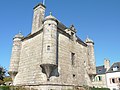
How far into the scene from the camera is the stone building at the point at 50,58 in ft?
50.4

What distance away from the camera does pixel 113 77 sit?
3161cm

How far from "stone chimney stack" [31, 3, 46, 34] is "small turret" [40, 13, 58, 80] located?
301cm

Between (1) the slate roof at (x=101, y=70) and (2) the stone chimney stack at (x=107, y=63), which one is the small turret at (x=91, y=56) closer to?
(1) the slate roof at (x=101, y=70)

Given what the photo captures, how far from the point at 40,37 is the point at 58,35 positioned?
7.21 ft

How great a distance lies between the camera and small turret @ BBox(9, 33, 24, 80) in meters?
19.3

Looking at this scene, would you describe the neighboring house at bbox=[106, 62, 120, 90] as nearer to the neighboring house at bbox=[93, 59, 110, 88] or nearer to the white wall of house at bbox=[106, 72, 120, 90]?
the white wall of house at bbox=[106, 72, 120, 90]

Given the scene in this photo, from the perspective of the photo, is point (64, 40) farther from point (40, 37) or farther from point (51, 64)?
point (51, 64)

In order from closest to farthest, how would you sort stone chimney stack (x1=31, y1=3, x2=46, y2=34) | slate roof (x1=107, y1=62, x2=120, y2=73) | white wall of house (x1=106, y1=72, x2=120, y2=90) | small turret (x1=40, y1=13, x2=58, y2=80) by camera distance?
1. small turret (x1=40, y1=13, x2=58, y2=80)
2. stone chimney stack (x1=31, y1=3, x2=46, y2=34)
3. white wall of house (x1=106, y1=72, x2=120, y2=90)
4. slate roof (x1=107, y1=62, x2=120, y2=73)

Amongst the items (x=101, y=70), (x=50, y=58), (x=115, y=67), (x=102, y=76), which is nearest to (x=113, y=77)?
(x=115, y=67)

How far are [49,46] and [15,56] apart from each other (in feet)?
22.0

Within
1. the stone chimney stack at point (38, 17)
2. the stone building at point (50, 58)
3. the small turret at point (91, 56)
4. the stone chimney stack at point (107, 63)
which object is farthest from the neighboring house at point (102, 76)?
the stone chimney stack at point (38, 17)

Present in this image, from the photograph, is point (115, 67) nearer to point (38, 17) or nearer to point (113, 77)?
point (113, 77)

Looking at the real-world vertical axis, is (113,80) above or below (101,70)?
below

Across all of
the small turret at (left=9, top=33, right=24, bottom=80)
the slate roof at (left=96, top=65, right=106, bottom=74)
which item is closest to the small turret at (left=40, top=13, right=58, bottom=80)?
the small turret at (left=9, top=33, right=24, bottom=80)
